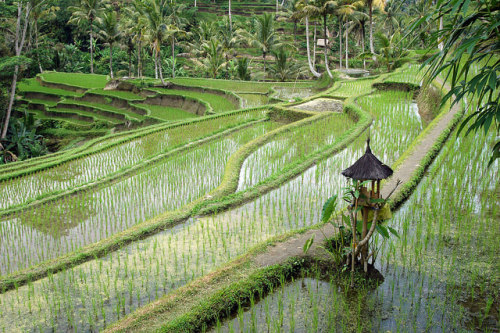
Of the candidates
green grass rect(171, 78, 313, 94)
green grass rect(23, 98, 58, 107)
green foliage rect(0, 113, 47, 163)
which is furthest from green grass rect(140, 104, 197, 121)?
green grass rect(23, 98, 58, 107)


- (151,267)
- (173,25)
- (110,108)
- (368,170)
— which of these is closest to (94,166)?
(151,267)

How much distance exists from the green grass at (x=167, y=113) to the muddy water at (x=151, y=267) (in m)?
11.0

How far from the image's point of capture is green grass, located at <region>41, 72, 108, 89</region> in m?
23.6

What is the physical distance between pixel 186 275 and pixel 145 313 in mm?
912

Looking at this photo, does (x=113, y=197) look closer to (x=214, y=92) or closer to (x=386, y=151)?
(x=386, y=151)

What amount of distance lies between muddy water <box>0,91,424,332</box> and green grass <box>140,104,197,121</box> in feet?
36.0

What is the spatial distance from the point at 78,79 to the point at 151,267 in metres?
23.2

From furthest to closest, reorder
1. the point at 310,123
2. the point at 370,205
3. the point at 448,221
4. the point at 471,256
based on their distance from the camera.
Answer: the point at 310,123 < the point at 448,221 < the point at 471,256 < the point at 370,205

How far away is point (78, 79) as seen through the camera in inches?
997

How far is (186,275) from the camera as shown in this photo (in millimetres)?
4344

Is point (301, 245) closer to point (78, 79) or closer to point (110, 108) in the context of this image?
point (110, 108)

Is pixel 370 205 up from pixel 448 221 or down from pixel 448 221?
up

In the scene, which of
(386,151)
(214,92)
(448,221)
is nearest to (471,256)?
(448,221)

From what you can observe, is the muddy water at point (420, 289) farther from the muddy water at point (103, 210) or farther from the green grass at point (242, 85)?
the green grass at point (242, 85)
